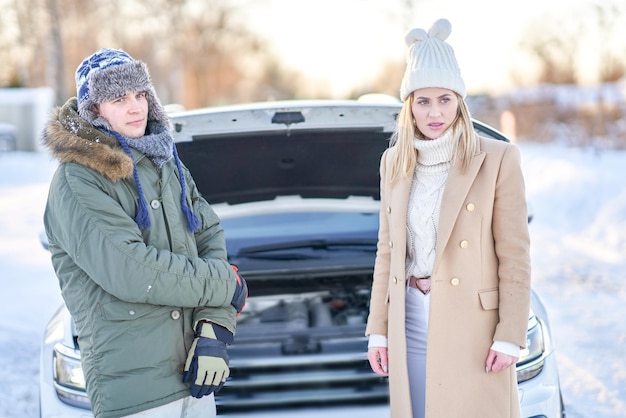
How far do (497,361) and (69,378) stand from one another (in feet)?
4.98

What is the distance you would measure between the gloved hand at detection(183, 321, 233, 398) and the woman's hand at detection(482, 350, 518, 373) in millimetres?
792

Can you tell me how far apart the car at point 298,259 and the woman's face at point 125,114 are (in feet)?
2.97

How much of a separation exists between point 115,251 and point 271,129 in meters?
1.32

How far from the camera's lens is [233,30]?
1302 inches

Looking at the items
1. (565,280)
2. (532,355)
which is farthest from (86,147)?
(565,280)

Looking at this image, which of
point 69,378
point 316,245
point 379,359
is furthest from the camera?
point 316,245

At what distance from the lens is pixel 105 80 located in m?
2.04

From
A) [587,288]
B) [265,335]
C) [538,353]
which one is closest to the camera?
[538,353]

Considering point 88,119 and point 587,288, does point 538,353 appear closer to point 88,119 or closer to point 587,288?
point 88,119

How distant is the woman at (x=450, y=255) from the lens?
2035mm

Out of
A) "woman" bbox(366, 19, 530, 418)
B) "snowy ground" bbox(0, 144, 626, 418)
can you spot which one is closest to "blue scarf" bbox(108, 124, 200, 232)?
"woman" bbox(366, 19, 530, 418)

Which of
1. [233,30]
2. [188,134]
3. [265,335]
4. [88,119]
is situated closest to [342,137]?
[188,134]

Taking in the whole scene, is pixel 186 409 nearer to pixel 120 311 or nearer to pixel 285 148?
pixel 120 311

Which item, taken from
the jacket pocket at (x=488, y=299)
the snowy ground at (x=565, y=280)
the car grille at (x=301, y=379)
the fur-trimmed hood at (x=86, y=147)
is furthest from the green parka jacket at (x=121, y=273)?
the snowy ground at (x=565, y=280)
